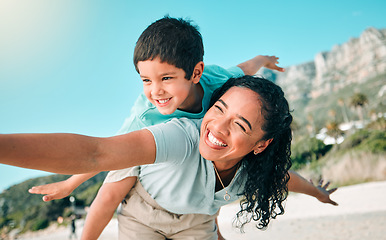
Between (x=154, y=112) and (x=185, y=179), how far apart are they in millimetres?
704

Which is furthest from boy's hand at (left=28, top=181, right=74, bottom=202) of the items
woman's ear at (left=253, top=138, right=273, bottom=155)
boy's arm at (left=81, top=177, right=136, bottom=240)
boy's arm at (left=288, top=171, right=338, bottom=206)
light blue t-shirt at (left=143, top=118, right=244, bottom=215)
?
boy's arm at (left=288, top=171, right=338, bottom=206)

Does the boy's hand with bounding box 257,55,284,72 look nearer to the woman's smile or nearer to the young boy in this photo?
the young boy

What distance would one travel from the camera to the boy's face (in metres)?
2.62

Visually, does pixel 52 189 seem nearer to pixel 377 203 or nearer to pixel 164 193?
pixel 164 193

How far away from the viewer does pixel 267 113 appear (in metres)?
2.28

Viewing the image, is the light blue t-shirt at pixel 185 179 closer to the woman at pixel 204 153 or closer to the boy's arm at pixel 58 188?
the woman at pixel 204 153

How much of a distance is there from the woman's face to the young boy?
51cm

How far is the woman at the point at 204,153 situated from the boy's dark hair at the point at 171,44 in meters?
0.41

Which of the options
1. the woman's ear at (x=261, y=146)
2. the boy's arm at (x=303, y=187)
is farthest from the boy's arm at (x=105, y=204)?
the boy's arm at (x=303, y=187)

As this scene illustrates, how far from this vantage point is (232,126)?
86.2 inches

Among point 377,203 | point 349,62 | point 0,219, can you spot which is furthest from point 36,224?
point 349,62

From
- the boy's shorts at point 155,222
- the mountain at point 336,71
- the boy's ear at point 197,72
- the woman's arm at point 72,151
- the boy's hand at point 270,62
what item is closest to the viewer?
the woman's arm at point 72,151

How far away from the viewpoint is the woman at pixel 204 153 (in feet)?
4.67

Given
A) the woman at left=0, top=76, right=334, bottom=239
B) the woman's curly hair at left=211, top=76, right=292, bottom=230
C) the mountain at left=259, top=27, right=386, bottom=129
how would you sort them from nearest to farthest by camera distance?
the woman at left=0, top=76, right=334, bottom=239
the woman's curly hair at left=211, top=76, right=292, bottom=230
the mountain at left=259, top=27, right=386, bottom=129
